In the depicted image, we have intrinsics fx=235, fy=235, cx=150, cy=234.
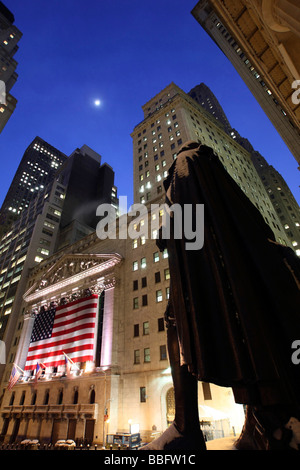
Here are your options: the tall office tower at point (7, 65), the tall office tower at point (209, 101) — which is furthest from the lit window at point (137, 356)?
the tall office tower at point (209, 101)

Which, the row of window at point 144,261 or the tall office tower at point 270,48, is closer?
the tall office tower at point 270,48

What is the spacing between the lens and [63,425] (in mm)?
28875

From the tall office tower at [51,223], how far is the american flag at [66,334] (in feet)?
46.7

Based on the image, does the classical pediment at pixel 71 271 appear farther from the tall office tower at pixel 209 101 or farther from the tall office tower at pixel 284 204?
the tall office tower at pixel 209 101

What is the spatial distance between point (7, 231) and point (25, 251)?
27.3 m

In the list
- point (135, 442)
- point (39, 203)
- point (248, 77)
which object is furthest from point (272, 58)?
point (39, 203)

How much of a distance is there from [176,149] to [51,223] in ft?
147

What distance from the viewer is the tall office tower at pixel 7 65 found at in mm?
42938

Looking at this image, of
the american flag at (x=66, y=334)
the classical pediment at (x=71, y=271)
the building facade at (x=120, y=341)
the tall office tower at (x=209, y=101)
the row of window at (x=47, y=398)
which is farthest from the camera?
the tall office tower at (x=209, y=101)

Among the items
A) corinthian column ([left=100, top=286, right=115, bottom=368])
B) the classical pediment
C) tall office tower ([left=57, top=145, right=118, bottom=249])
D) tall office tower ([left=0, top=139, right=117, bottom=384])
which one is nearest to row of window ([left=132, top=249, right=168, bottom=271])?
the classical pediment

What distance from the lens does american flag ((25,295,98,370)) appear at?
3109 cm

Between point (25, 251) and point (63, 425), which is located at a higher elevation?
point (25, 251)
